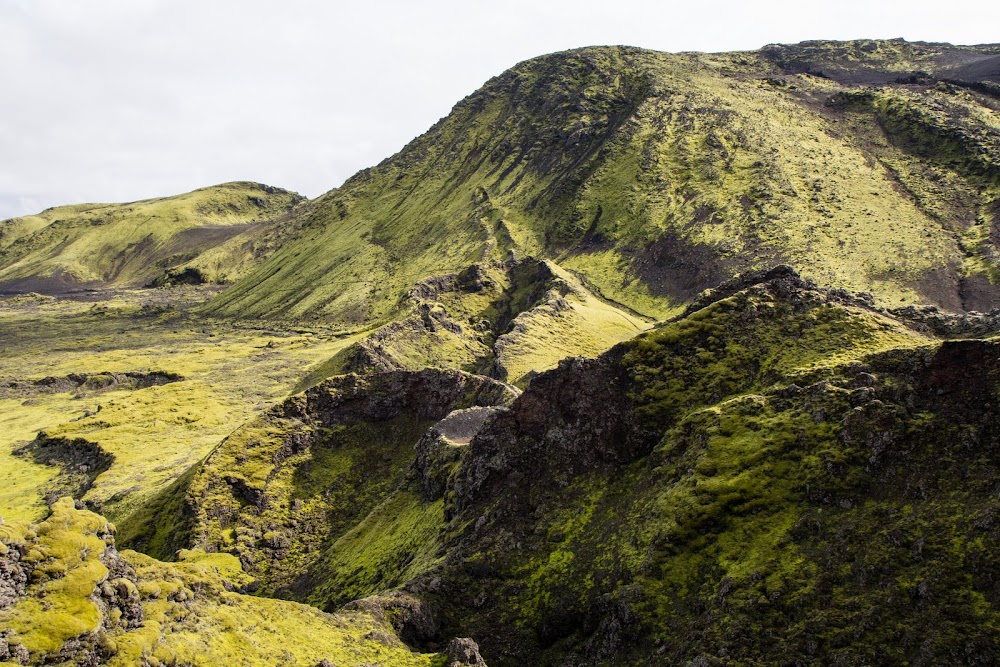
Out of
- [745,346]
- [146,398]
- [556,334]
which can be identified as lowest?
[146,398]

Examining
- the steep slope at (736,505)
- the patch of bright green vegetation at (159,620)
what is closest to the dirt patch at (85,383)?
the steep slope at (736,505)

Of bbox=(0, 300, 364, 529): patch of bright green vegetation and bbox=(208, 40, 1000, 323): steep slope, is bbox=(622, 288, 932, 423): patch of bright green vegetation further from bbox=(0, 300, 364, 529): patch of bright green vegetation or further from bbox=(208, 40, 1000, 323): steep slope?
bbox=(208, 40, 1000, 323): steep slope

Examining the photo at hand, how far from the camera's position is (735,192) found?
130 m

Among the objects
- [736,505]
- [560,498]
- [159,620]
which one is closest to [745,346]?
[736,505]

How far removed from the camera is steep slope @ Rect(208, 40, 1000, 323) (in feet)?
348

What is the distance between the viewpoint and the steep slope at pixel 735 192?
106m

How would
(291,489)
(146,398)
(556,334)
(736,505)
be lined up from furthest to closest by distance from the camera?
(146,398) < (556,334) < (291,489) < (736,505)

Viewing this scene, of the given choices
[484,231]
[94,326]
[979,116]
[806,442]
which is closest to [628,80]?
[484,231]

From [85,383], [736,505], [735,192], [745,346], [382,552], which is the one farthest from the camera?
[735,192]

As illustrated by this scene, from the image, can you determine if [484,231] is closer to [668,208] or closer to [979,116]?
[668,208]

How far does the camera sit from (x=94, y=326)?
19000 cm

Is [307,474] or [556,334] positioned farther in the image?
[556,334]

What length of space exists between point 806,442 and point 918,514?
169 inches

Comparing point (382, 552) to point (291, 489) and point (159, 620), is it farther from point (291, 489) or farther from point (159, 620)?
point (159, 620)
